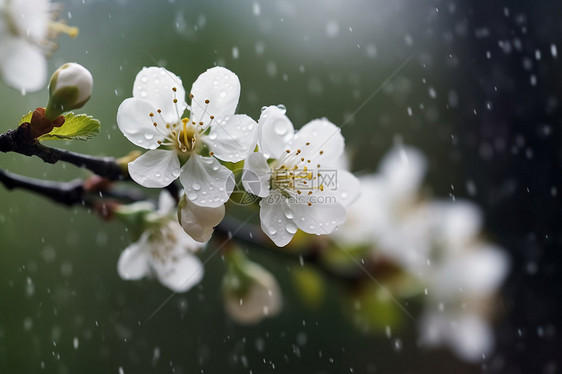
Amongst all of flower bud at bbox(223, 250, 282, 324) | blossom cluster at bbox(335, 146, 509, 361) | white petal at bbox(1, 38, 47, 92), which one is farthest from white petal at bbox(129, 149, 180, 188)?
blossom cluster at bbox(335, 146, 509, 361)

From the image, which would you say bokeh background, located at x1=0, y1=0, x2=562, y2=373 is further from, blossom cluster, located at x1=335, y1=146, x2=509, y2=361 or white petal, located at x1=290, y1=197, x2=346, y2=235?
white petal, located at x1=290, y1=197, x2=346, y2=235

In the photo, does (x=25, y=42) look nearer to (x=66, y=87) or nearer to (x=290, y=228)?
(x=66, y=87)

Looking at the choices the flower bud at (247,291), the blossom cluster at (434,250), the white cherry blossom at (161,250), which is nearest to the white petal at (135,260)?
the white cherry blossom at (161,250)

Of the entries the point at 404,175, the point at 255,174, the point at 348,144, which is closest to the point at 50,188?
the point at 255,174

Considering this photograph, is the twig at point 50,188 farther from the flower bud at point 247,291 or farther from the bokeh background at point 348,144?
the bokeh background at point 348,144

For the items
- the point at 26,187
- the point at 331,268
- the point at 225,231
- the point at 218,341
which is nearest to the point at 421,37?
the point at 218,341

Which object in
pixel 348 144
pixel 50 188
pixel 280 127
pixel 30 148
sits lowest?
pixel 348 144

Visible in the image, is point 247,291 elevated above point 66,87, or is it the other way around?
point 66,87
